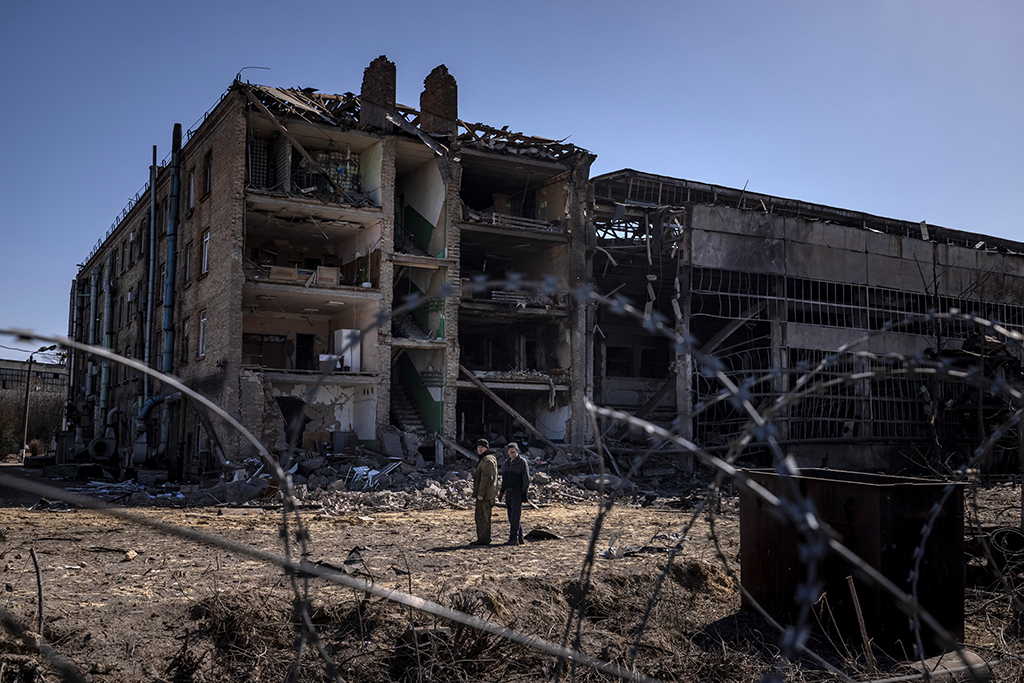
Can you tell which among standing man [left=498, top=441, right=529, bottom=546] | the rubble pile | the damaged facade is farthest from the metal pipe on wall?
standing man [left=498, top=441, right=529, bottom=546]

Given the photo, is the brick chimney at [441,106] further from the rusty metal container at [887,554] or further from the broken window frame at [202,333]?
the rusty metal container at [887,554]

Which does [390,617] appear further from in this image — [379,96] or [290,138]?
[379,96]

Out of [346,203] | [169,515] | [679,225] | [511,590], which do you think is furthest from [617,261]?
[511,590]

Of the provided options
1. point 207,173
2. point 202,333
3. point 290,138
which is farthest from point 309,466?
point 207,173

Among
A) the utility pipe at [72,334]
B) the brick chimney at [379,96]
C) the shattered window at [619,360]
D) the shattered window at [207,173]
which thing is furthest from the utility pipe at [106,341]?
the shattered window at [619,360]

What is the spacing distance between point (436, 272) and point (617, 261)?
7443mm

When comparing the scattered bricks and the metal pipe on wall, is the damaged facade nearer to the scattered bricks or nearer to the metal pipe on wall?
the scattered bricks

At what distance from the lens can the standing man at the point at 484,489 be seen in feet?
41.6

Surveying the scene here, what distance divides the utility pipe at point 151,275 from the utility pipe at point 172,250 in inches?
84.4

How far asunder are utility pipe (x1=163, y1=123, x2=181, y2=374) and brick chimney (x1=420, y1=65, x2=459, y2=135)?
10.3m

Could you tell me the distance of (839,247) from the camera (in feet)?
98.5

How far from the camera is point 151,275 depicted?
112 feet

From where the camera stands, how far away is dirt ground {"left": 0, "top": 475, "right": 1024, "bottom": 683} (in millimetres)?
6586

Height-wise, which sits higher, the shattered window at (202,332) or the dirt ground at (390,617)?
the shattered window at (202,332)
